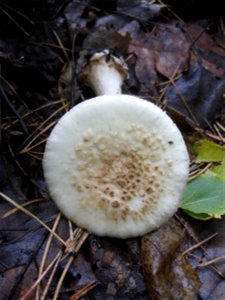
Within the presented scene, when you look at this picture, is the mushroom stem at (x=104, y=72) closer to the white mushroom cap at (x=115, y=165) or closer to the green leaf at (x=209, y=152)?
the white mushroom cap at (x=115, y=165)

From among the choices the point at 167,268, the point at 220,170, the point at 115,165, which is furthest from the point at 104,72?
the point at 167,268

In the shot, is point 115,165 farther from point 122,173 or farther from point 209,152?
point 209,152

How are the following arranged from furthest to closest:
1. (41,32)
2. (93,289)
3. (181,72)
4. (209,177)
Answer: (181,72), (41,32), (209,177), (93,289)

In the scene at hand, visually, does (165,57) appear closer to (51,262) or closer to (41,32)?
(41,32)

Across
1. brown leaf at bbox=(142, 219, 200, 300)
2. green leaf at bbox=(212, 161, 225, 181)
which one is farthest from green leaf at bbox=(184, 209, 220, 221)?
green leaf at bbox=(212, 161, 225, 181)

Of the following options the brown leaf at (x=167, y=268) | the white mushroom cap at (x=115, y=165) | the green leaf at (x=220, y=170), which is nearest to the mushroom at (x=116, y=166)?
the white mushroom cap at (x=115, y=165)

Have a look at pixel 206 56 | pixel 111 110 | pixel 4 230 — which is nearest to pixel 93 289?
pixel 4 230

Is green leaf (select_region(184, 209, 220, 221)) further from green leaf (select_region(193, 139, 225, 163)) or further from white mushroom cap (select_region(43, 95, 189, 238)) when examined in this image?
green leaf (select_region(193, 139, 225, 163))
